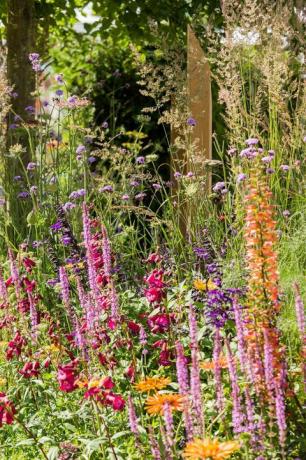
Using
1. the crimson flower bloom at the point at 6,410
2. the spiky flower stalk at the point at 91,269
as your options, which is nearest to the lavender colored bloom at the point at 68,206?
the spiky flower stalk at the point at 91,269

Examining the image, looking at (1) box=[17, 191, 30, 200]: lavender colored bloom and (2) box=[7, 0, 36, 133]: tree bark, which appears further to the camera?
(2) box=[7, 0, 36, 133]: tree bark

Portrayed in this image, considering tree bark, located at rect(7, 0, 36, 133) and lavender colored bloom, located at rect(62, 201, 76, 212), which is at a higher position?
tree bark, located at rect(7, 0, 36, 133)

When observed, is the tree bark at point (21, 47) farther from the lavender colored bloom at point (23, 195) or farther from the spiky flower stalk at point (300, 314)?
the spiky flower stalk at point (300, 314)

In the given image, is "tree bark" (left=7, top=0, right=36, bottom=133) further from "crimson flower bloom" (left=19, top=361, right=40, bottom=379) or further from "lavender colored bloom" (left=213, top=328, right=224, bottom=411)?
"lavender colored bloom" (left=213, top=328, right=224, bottom=411)

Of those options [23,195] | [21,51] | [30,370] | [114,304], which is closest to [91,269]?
[114,304]

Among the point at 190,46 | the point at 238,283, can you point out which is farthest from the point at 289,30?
the point at 238,283

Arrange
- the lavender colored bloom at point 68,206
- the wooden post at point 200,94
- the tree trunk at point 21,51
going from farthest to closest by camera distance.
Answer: the tree trunk at point 21,51, the wooden post at point 200,94, the lavender colored bloom at point 68,206

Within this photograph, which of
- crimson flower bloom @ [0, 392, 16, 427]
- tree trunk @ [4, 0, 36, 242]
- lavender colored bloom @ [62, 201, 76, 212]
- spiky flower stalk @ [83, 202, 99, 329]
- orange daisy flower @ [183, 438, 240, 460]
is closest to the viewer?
orange daisy flower @ [183, 438, 240, 460]

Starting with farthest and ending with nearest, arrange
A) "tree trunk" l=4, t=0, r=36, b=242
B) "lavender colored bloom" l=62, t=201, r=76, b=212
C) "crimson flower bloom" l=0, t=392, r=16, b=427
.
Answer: "tree trunk" l=4, t=0, r=36, b=242, "lavender colored bloom" l=62, t=201, r=76, b=212, "crimson flower bloom" l=0, t=392, r=16, b=427

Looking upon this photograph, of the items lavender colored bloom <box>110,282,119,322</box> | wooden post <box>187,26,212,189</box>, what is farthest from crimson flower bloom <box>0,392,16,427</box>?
wooden post <box>187,26,212,189</box>

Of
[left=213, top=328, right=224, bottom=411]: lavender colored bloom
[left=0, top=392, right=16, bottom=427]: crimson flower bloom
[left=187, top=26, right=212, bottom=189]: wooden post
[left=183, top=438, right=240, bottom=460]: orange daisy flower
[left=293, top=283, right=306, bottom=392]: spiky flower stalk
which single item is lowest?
[left=0, top=392, right=16, bottom=427]: crimson flower bloom

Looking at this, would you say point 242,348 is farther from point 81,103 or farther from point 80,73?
point 80,73

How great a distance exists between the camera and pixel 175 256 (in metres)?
4.35

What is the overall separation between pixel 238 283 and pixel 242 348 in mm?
1434
